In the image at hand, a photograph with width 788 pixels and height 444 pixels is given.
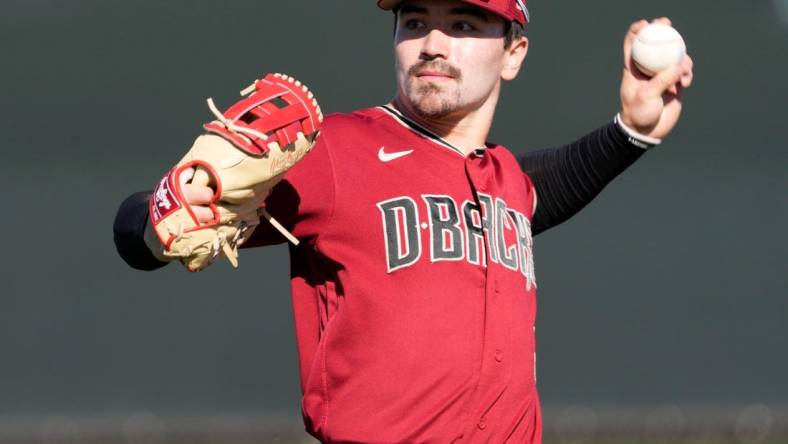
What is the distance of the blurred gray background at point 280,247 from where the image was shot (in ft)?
19.1

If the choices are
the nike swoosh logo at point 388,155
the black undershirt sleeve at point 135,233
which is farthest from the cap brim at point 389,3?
the black undershirt sleeve at point 135,233

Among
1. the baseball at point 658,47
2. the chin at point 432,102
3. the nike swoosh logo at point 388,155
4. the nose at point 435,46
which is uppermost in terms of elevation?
the nose at point 435,46

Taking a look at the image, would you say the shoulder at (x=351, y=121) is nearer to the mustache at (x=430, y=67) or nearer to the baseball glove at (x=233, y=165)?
the mustache at (x=430, y=67)

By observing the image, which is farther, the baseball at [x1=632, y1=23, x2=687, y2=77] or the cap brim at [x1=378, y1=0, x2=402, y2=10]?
the baseball at [x1=632, y1=23, x2=687, y2=77]

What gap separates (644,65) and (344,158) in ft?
2.73

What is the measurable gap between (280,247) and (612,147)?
310 centimetres

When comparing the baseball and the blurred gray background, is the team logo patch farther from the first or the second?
the blurred gray background

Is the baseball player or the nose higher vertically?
the nose

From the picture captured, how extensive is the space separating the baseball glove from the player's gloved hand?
3.39ft

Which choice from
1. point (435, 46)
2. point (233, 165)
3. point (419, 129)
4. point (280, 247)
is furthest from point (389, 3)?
point (280, 247)

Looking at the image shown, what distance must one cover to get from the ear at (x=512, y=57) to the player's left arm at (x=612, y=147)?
0.84ft

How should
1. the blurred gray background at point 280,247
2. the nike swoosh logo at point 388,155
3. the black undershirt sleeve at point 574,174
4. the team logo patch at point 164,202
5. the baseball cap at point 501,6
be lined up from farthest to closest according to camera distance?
the blurred gray background at point 280,247
the black undershirt sleeve at point 574,174
the baseball cap at point 501,6
the nike swoosh logo at point 388,155
the team logo patch at point 164,202

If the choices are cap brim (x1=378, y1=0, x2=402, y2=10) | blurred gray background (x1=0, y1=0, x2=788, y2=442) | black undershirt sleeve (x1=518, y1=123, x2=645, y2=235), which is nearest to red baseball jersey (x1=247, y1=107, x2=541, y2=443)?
cap brim (x1=378, y1=0, x2=402, y2=10)

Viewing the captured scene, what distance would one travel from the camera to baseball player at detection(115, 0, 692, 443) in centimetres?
238
